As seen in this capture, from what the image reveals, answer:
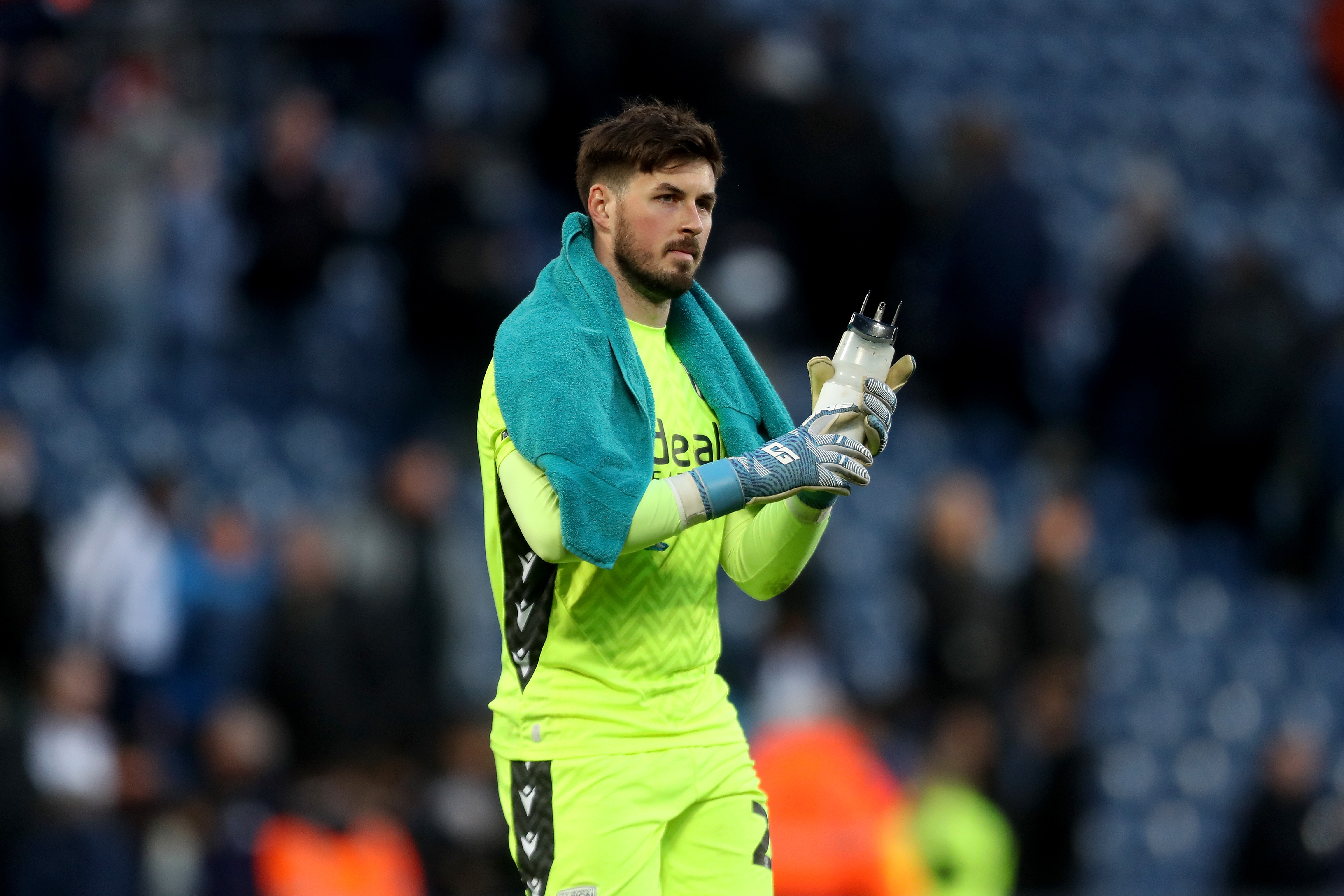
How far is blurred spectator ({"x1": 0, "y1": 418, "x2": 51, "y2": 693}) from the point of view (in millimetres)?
8906

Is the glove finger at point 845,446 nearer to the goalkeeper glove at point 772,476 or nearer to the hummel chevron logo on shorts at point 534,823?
the goalkeeper glove at point 772,476

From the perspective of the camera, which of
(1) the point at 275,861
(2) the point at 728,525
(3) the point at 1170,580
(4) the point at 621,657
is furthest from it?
(3) the point at 1170,580

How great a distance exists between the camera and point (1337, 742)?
446 inches

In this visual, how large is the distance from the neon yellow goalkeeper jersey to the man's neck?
4 centimetres

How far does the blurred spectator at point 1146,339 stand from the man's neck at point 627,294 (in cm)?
746

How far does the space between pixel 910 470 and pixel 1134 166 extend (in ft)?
10.0

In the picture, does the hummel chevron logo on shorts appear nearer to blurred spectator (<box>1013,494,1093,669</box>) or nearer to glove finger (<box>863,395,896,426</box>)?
glove finger (<box>863,395,896,426</box>)

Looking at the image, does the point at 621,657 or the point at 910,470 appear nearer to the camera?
the point at 621,657

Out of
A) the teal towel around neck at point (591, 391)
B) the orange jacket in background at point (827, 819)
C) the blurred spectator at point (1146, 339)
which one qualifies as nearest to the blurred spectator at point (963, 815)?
the orange jacket in background at point (827, 819)

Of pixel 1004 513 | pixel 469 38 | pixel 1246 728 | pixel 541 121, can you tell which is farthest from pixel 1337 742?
pixel 469 38

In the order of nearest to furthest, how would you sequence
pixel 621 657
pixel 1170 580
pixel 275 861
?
pixel 621 657 → pixel 275 861 → pixel 1170 580

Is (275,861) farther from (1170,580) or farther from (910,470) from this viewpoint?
(1170,580)

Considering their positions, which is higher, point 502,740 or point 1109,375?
point 1109,375

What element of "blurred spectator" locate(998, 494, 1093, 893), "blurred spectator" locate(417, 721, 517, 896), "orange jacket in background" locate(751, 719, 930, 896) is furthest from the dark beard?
"blurred spectator" locate(998, 494, 1093, 893)
